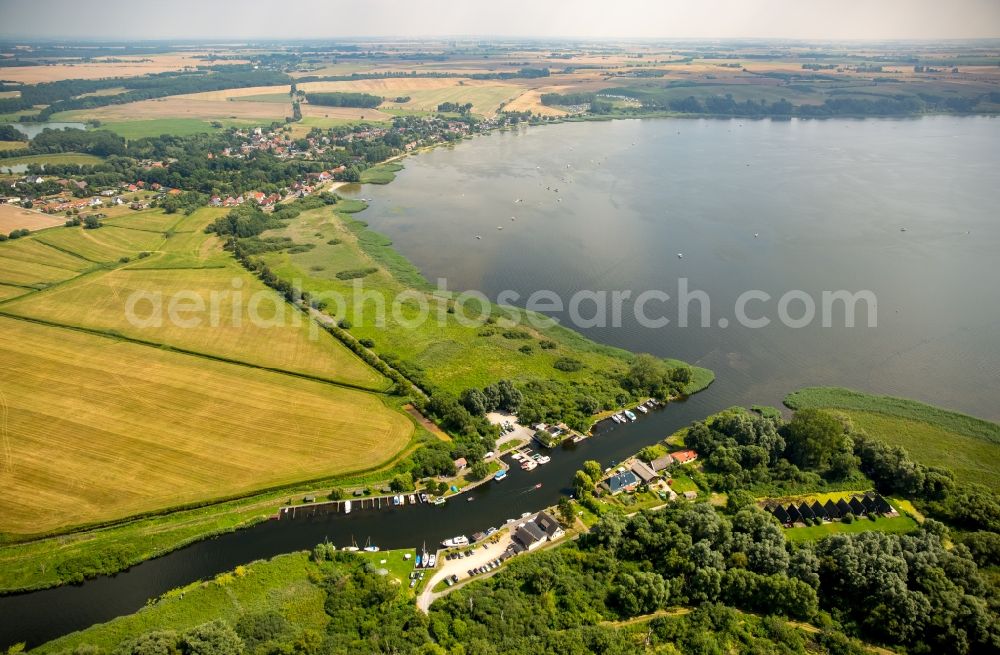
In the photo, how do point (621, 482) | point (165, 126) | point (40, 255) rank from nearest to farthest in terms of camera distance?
point (621, 482) < point (40, 255) < point (165, 126)

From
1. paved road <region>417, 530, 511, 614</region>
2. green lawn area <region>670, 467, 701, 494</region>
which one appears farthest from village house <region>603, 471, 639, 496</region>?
paved road <region>417, 530, 511, 614</region>

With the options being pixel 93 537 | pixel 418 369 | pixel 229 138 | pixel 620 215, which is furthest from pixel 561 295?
pixel 229 138

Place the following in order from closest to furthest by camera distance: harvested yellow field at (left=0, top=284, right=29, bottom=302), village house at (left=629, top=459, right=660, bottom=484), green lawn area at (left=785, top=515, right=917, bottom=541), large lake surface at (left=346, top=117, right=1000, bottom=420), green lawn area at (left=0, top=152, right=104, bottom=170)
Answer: green lawn area at (left=785, top=515, right=917, bottom=541) → village house at (left=629, top=459, right=660, bottom=484) → large lake surface at (left=346, top=117, right=1000, bottom=420) → harvested yellow field at (left=0, top=284, right=29, bottom=302) → green lawn area at (left=0, top=152, right=104, bottom=170)

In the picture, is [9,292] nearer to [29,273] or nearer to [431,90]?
[29,273]

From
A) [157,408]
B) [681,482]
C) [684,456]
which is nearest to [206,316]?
[157,408]

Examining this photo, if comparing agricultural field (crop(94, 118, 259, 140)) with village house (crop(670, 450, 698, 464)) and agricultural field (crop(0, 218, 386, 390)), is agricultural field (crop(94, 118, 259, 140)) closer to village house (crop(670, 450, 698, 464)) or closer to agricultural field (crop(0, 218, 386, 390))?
agricultural field (crop(0, 218, 386, 390))

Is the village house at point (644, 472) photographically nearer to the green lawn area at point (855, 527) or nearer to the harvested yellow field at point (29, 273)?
the green lawn area at point (855, 527)
